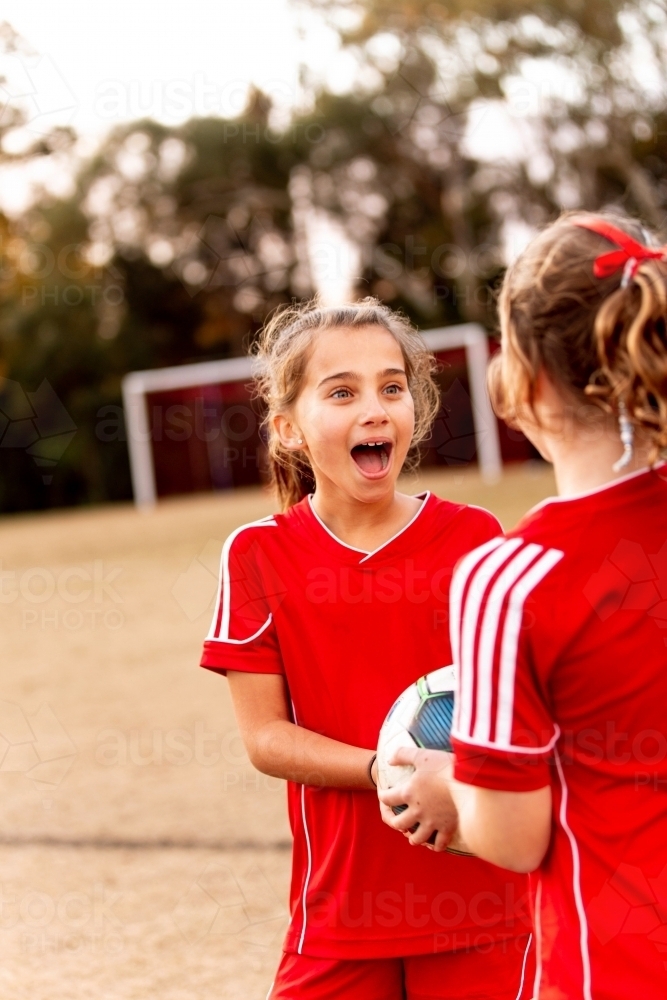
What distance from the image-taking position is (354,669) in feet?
6.92

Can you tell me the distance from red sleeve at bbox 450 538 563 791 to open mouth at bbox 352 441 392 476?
91 centimetres

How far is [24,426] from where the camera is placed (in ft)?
114

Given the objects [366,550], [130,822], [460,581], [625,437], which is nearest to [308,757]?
[366,550]

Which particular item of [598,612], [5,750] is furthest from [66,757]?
[598,612]

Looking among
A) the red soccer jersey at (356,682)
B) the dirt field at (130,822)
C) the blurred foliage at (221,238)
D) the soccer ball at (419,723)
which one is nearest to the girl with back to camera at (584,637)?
the soccer ball at (419,723)

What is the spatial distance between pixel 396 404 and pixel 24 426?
3372cm

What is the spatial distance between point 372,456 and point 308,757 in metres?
0.56

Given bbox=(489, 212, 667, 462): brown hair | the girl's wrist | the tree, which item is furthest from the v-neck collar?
the tree

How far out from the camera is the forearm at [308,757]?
202 centimetres

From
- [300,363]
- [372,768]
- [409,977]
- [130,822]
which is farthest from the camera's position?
[130,822]

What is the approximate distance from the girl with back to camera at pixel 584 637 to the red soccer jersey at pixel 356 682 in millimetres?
705

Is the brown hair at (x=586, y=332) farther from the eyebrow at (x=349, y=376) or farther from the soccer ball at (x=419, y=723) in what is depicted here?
the eyebrow at (x=349, y=376)

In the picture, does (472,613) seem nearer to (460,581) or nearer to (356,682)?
(460,581)

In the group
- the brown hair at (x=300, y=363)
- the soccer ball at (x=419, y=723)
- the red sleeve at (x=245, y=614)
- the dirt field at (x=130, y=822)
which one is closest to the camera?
the soccer ball at (x=419, y=723)
